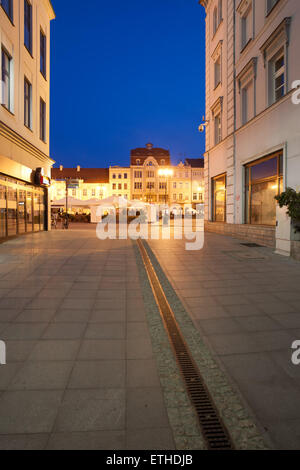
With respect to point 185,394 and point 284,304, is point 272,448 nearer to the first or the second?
point 185,394

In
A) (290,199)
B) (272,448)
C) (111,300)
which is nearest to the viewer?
(272,448)

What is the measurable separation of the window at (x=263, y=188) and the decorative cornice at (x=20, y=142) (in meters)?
10.6

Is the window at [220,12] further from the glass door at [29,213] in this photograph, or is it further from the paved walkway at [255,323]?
the paved walkway at [255,323]

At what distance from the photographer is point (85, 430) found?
227 cm

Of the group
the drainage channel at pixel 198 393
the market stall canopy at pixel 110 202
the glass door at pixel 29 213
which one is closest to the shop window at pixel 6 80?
the glass door at pixel 29 213

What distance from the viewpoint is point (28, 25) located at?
16.1 metres

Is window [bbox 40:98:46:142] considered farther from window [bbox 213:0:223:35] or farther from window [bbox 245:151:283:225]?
window [bbox 245:151:283:225]

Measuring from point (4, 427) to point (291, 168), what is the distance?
1065cm

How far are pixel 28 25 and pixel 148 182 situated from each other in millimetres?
57790

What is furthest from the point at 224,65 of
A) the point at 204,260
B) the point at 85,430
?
the point at 85,430

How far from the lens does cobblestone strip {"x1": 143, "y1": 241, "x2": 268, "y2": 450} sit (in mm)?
2217

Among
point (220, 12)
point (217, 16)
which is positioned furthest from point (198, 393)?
point (217, 16)

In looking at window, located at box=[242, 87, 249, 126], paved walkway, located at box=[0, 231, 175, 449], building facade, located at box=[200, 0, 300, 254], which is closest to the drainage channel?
paved walkway, located at box=[0, 231, 175, 449]

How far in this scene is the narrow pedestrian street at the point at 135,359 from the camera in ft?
7.51
